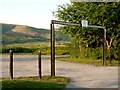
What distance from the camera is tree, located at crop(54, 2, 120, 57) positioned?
28281mm

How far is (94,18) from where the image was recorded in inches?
1120

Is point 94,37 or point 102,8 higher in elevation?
point 102,8

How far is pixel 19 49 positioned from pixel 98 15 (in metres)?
26.5

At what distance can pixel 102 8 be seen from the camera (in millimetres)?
28000

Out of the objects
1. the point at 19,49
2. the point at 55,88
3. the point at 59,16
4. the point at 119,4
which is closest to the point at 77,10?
the point at 59,16

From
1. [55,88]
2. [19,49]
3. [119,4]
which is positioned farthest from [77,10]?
[19,49]

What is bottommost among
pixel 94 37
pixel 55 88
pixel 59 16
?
pixel 55 88

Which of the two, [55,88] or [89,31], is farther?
[89,31]

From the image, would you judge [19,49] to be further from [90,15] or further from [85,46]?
[90,15]

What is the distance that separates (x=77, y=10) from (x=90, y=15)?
193 centimetres

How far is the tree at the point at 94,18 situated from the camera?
2828cm

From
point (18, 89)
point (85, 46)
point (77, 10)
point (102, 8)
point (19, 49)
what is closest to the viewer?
point (18, 89)

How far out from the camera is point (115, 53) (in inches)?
1140

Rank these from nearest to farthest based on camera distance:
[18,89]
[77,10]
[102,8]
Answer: [18,89] → [102,8] → [77,10]
